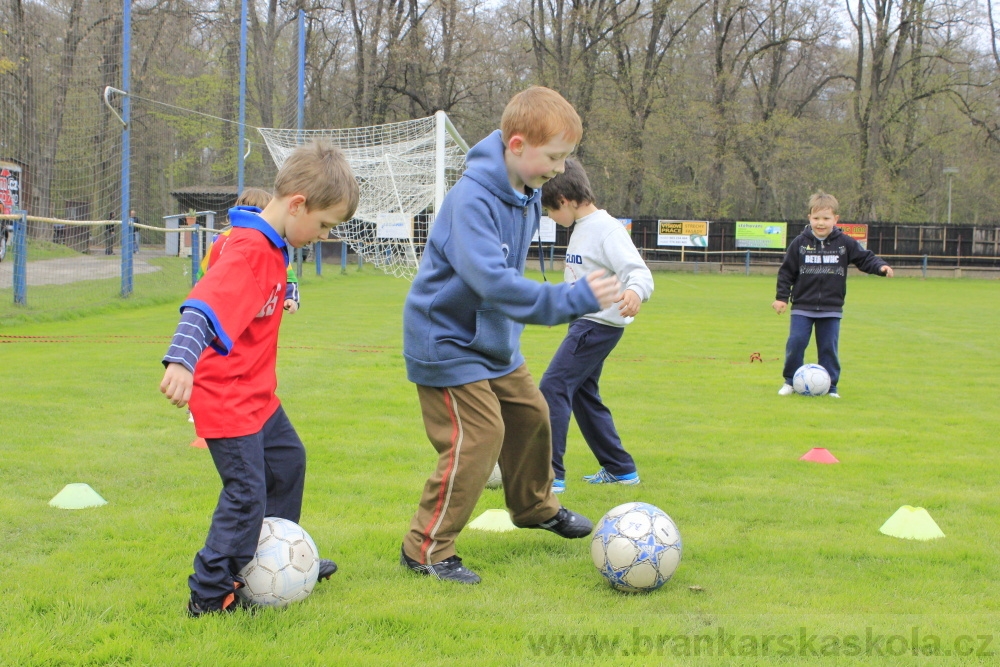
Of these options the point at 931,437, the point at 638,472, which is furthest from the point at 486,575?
the point at 931,437

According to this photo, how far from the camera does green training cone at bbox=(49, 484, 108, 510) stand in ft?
14.1

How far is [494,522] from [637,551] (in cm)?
105

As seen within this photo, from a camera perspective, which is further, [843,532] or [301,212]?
[843,532]

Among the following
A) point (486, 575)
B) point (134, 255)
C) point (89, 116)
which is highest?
point (89, 116)

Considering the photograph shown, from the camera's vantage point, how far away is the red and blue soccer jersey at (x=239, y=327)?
2.87 metres

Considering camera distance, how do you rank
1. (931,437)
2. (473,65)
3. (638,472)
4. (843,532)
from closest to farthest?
(843,532) → (638,472) → (931,437) → (473,65)

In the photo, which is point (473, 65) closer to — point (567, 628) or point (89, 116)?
point (89, 116)

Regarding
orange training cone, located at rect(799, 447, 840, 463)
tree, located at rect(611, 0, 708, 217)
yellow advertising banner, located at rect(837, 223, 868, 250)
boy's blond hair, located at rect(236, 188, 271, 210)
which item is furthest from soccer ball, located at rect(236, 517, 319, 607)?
tree, located at rect(611, 0, 708, 217)

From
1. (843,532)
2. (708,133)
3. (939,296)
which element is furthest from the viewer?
(708,133)

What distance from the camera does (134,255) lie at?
53.9 feet

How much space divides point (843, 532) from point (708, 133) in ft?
133

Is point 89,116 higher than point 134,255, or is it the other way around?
point 89,116

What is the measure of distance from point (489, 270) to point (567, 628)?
4.16ft

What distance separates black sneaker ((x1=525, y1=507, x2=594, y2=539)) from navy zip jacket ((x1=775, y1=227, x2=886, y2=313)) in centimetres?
498
